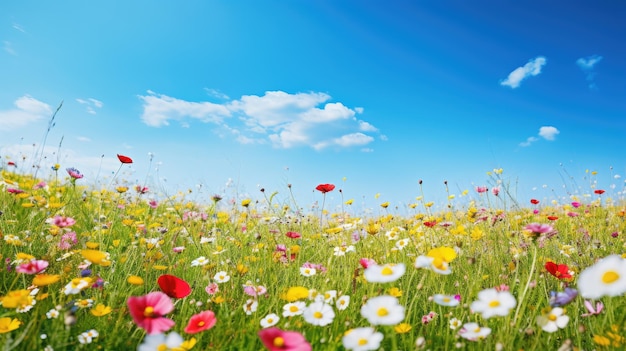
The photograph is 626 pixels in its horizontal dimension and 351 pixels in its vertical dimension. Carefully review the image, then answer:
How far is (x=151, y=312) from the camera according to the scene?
1228 mm

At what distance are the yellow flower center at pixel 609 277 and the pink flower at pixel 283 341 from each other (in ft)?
2.63

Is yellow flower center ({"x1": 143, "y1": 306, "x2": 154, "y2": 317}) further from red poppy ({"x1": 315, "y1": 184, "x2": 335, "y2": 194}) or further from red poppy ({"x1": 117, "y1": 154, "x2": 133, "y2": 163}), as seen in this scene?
red poppy ({"x1": 117, "y1": 154, "x2": 133, "y2": 163})

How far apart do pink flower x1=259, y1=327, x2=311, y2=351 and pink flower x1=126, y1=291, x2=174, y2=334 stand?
335 millimetres

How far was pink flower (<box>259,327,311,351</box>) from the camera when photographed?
1.05 meters

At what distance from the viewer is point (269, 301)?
2.07 m

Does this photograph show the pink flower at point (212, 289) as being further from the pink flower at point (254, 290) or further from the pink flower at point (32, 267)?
the pink flower at point (32, 267)

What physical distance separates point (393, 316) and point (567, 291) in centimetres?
57

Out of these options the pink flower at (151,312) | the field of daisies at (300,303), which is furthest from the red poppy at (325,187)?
the pink flower at (151,312)

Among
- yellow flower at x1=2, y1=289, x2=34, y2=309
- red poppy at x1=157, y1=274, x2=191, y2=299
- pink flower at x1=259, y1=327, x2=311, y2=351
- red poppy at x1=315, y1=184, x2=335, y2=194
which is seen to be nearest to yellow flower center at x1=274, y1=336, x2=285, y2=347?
pink flower at x1=259, y1=327, x2=311, y2=351

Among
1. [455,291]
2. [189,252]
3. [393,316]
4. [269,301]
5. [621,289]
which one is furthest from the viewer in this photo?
[189,252]

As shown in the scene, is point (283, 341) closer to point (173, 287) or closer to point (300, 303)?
point (300, 303)

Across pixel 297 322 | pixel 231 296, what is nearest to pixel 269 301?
pixel 231 296

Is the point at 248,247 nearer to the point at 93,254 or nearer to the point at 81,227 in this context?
the point at 81,227

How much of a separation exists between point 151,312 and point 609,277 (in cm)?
130
